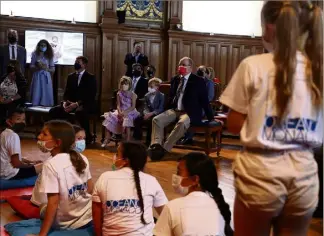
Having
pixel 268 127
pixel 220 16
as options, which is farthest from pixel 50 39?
pixel 268 127

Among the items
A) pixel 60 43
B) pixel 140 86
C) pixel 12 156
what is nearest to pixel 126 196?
pixel 12 156

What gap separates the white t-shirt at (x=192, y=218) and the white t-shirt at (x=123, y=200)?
47cm

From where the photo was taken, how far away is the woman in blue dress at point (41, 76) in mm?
7953

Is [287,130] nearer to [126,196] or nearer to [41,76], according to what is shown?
[126,196]

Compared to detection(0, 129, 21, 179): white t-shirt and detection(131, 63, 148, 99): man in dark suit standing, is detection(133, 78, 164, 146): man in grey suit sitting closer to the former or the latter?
detection(131, 63, 148, 99): man in dark suit standing

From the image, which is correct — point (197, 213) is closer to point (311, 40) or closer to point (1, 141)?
point (311, 40)

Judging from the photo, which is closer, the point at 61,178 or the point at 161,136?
the point at 61,178

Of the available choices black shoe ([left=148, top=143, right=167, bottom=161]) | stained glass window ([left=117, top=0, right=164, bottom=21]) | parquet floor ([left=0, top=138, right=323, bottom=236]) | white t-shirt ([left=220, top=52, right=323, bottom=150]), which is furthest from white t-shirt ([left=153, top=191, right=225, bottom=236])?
stained glass window ([left=117, top=0, right=164, bottom=21])

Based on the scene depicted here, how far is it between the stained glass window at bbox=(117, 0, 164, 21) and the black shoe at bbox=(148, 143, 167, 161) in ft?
15.3

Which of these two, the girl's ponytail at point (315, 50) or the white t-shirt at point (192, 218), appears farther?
the white t-shirt at point (192, 218)

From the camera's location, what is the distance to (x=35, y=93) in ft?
26.1

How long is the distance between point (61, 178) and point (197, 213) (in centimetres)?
102

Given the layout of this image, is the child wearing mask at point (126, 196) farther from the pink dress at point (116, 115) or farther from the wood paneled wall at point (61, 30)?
the wood paneled wall at point (61, 30)

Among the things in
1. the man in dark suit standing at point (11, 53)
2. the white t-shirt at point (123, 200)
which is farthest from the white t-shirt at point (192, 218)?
the man in dark suit standing at point (11, 53)
